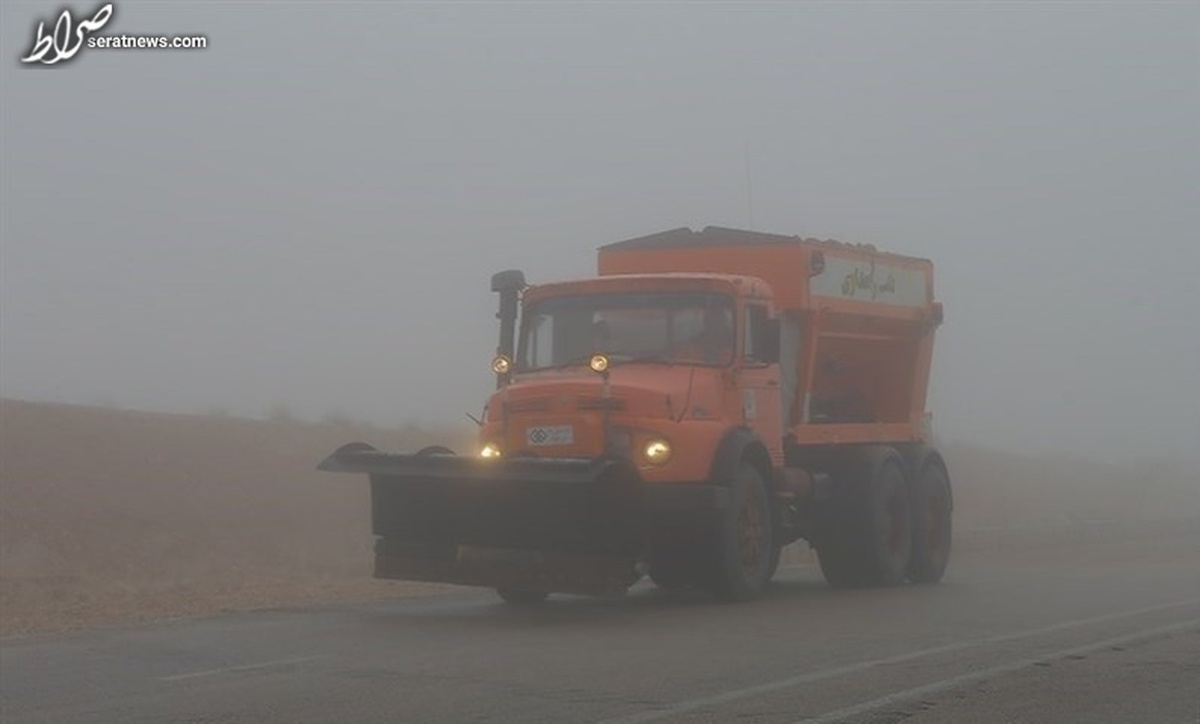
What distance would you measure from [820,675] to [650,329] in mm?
5545

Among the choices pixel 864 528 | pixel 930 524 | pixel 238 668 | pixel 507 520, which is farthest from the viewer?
pixel 930 524

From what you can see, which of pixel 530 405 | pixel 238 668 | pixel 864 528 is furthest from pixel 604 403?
pixel 864 528

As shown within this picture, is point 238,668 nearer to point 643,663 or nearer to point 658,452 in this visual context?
point 643,663

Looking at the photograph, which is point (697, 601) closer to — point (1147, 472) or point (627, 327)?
point (627, 327)

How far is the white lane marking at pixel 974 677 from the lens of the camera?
30.5 ft

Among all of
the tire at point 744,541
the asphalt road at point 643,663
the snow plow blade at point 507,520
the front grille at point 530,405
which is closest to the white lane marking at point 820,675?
the asphalt road at point 643,663

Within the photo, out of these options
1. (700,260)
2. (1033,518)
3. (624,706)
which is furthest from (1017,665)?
(1033,518)

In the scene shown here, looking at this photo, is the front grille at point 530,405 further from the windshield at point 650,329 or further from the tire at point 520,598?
the tire at point 520,598

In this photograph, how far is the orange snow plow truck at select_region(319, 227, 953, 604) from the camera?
1430cm

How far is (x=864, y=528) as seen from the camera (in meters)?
18.4

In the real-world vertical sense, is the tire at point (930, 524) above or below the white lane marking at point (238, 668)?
above

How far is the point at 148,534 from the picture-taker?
28484 mm

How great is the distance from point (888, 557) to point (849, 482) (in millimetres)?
1006

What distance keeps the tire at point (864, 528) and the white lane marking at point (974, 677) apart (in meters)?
4.86
